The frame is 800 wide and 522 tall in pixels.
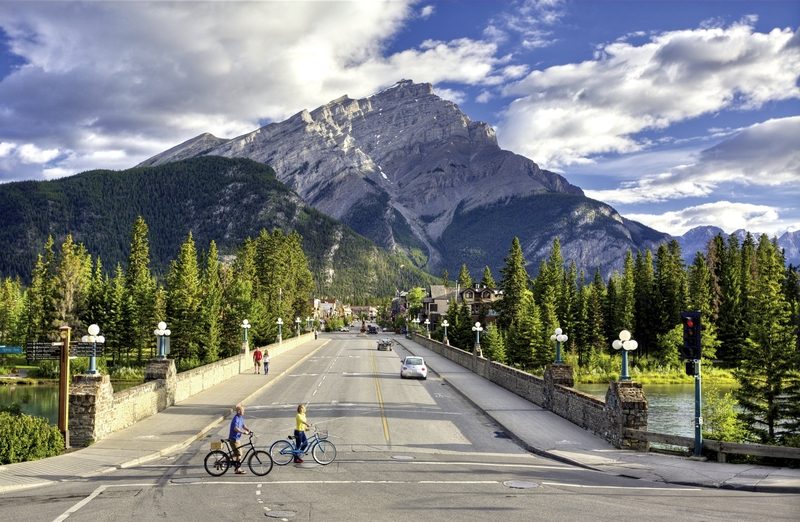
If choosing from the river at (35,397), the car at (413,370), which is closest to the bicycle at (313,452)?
the car at (413,370)

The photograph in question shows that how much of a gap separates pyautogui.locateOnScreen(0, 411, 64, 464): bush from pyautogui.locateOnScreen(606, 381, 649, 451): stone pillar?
17439mm

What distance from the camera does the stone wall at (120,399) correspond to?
2153cm

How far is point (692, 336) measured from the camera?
20406mm

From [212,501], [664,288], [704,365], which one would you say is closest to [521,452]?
[212,501]

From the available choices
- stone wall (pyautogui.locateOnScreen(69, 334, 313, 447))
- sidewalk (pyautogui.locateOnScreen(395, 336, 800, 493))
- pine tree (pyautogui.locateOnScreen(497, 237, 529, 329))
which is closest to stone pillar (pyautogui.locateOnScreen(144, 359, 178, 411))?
stone wall (pyautogui.locateOnScreen(69, 334, 313, 447))

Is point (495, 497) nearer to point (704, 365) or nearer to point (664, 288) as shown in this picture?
point (704, 365)

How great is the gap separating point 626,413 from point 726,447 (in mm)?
3127

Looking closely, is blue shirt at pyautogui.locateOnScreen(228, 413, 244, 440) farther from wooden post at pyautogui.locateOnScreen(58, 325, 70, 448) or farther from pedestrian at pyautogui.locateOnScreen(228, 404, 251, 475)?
wooden post at pyautogui.locateOnScreen(58, 325, 70, 448)

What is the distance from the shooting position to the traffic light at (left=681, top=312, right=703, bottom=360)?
20.2m

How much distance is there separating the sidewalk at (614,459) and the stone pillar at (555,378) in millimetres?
729

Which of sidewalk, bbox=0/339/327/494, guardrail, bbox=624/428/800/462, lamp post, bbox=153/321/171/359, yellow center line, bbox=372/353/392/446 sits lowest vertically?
yellow center line, bbox=372/353/392/446

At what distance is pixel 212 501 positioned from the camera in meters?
14.3

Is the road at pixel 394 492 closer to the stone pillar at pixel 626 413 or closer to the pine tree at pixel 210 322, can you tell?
the stone pillar at pixel 626 413

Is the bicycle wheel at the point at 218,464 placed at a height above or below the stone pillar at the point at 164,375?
below
